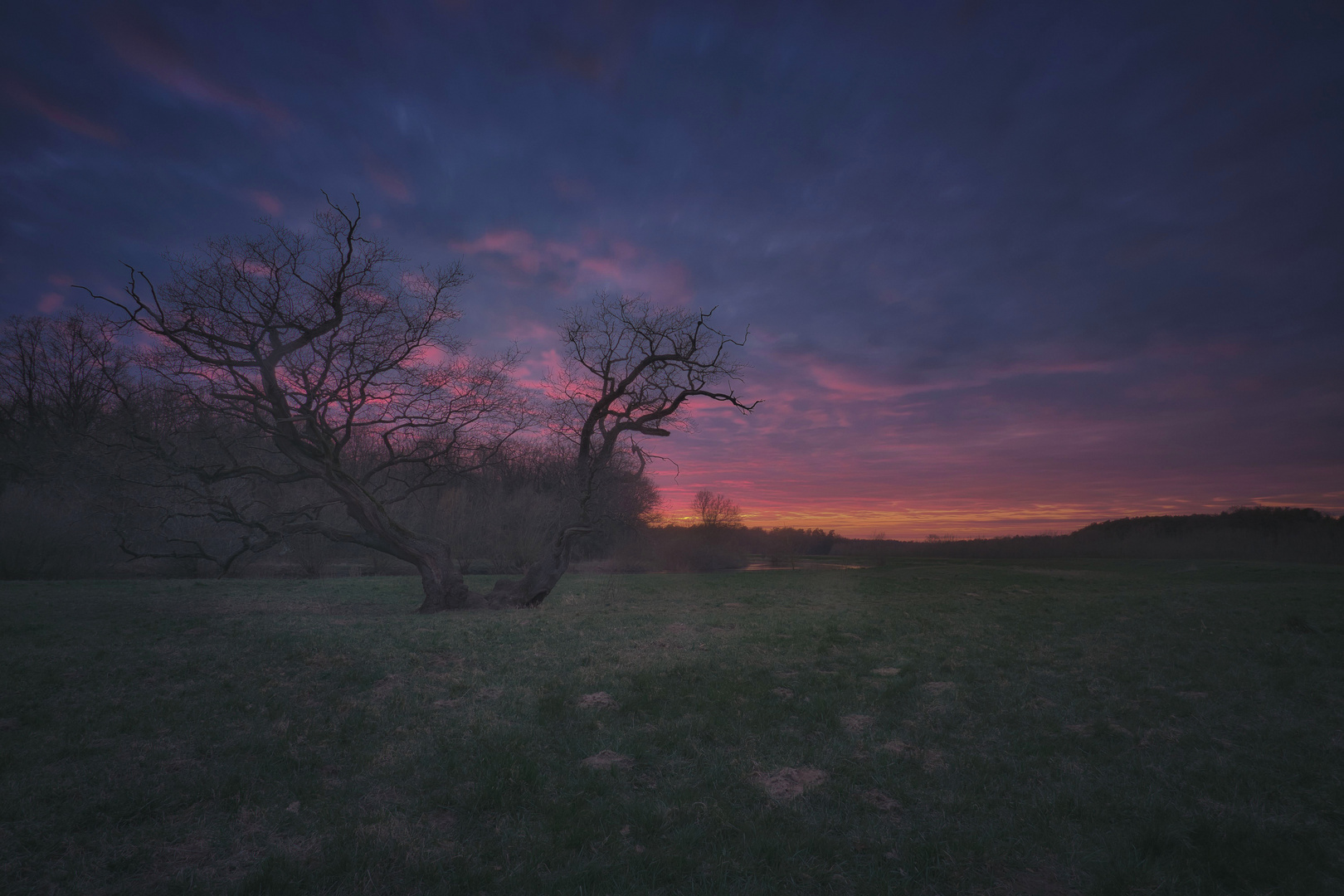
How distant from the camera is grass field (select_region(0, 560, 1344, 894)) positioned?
3953mm

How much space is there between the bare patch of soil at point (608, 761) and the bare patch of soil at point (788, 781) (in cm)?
131

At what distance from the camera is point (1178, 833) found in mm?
Answer: 4348

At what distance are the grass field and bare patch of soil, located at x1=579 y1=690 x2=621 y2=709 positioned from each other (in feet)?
0.15

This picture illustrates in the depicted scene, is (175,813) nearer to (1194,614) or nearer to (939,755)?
(939,755)

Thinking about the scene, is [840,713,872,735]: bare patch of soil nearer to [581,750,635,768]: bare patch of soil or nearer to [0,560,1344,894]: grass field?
[0,560,1344,894]: grass field

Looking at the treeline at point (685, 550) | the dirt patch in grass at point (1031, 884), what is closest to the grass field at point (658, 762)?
the dirt patch in grass at point (1031, 884)

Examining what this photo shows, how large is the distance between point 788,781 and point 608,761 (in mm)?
1830

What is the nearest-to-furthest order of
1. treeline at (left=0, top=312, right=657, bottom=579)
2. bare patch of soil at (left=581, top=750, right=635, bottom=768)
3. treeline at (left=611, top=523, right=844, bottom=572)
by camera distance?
1. bare patch of soil at (left=581, top=750, right=635, bottom=768)
2. treeline at (left=0, top=312, right=657, bottom=579)
3. treeline at (left=611, top=523, right=844, bottom=572)

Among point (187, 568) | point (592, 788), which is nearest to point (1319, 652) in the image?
point (592, 788)

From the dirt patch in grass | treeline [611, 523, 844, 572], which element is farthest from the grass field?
treeline [611, 523, 844, 572]

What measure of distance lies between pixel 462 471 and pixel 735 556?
4294 cm

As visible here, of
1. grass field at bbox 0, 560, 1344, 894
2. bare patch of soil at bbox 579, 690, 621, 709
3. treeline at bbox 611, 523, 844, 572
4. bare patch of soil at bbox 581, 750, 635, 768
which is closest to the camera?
grass field at bbox 0, 560, 1344, 894

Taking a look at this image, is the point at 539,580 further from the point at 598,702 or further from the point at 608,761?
the point at 608,761

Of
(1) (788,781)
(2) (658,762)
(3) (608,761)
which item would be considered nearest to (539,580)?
(3) (608,761)
